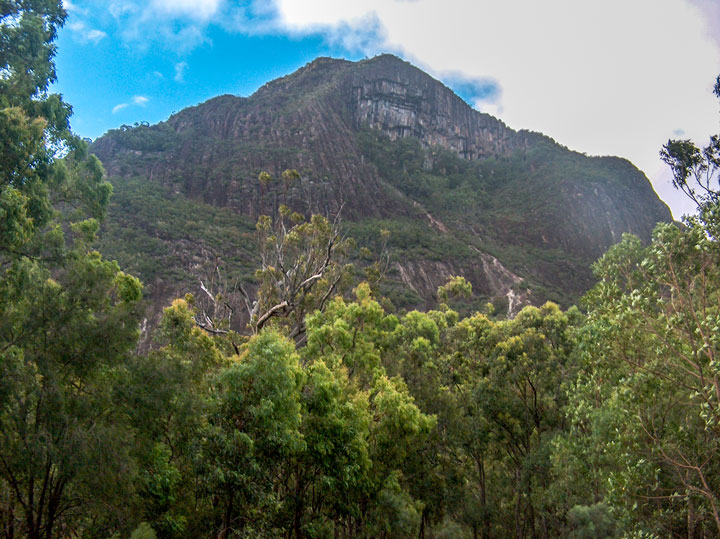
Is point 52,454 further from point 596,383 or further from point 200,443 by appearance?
point 596,383

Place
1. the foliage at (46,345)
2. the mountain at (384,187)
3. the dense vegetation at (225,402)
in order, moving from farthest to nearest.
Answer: the mountain at (384,187) → the dense vegetation at (225,402) → the foliage at (46,345)

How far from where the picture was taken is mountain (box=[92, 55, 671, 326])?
62938mm

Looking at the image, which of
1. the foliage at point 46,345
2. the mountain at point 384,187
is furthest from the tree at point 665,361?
the mountain at point 384,187

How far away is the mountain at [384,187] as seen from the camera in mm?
62938

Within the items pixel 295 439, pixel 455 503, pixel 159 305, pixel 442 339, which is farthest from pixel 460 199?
pixel 295 439

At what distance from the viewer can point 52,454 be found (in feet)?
26.4

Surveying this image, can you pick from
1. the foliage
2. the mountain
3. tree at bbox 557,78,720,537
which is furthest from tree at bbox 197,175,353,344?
the mountain

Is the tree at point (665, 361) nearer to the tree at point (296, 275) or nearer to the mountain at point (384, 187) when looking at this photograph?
the tree at point (296, 275)

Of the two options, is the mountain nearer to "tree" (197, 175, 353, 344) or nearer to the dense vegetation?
"tree" (197, 175, 353, 344)

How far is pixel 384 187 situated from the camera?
105750mm

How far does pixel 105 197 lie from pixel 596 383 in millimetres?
14502

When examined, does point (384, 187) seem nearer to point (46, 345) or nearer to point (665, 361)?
point (665, 361)

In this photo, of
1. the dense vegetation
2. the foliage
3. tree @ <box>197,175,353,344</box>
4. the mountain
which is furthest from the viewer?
the mountain

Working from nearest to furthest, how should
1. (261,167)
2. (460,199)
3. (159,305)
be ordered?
1. (159,305)
2. (261,167)
3. (460,199)
